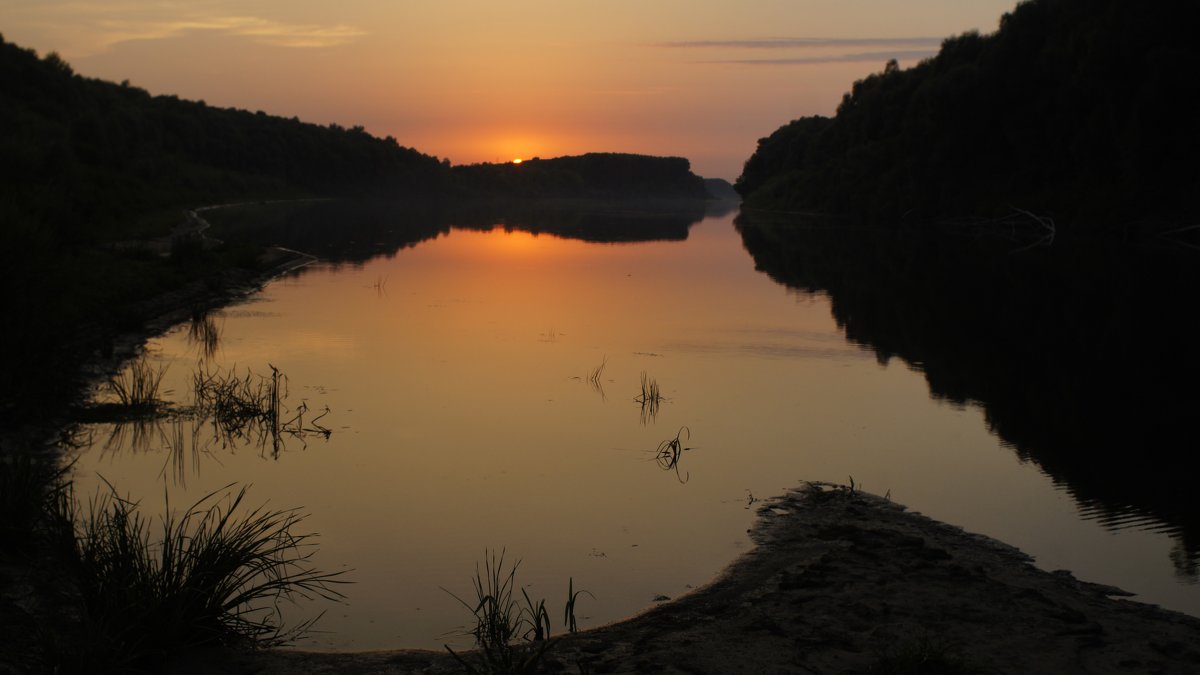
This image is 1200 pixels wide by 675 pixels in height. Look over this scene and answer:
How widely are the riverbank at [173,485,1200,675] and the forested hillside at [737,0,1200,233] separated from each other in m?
40.5

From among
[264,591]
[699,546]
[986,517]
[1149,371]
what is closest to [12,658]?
[264,591]

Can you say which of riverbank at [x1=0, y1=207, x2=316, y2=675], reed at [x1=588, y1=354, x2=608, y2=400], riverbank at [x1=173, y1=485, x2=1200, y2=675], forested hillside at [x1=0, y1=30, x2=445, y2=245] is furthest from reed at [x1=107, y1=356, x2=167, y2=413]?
riverbank at [x1=173, y1=485, x2=1200, y2=675]

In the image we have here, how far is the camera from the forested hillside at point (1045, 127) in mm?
42750

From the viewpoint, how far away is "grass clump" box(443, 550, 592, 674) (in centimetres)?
505

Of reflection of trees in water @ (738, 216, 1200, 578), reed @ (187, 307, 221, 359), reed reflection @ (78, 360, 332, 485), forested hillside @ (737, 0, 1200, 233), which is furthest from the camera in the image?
forested hillside @ (737, 0, 1200, 233)

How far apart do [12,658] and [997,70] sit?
5995cm

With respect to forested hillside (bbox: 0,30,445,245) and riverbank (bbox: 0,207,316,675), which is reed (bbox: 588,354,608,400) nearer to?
riverbank (bbox: 0,207,316,675)

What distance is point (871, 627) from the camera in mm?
6062

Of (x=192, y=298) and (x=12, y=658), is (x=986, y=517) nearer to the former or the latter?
(x=12, y=658)

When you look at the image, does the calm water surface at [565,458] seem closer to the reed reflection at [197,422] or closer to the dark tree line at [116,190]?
the reed reflection at [197,422]

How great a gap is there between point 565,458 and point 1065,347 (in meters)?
11.3

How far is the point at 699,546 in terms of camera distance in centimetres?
801

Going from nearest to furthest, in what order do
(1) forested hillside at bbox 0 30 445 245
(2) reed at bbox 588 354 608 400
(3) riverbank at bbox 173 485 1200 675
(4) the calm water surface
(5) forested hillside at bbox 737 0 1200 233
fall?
(3) riverbank at bbox 173 485 1200 675, (4) the calm water surface, (2) reed at bbox 588 354 608 400, (1) forested hillside at bbox 0 30 445 245, (5) forested hillside at bbox 737 0 1200 233

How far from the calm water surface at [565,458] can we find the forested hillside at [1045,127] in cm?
3010
